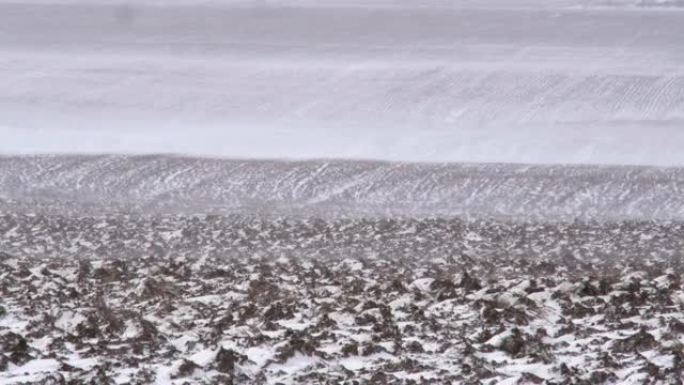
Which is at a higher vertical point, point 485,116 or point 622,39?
point 622,39

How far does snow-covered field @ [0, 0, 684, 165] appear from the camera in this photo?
65.6ft

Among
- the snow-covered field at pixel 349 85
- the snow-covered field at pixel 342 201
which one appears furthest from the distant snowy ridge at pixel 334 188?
the snow-covered field at pixel 349 85

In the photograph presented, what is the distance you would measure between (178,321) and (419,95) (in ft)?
51.4

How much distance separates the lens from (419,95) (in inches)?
940

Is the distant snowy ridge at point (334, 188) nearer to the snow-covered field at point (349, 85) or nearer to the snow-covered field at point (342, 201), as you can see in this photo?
the snow-covered field at point (342, 201)

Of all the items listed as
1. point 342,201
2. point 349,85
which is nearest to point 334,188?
point 342,201

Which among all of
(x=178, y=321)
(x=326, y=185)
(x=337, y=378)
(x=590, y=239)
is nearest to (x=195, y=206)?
(x=326, y=185)

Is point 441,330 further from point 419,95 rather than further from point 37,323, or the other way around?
point 419,95

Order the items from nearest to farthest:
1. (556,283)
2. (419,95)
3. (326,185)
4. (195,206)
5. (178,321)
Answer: (178,321) < (556,283) < (195,206) < (326,185) < (419,95)

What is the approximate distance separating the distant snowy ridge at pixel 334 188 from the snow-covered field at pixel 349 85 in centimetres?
108

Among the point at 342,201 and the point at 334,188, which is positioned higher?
the point at 334,188

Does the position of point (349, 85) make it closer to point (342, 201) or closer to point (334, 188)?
point (334, 188)

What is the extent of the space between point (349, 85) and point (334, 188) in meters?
8.61

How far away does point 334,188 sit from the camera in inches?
663
